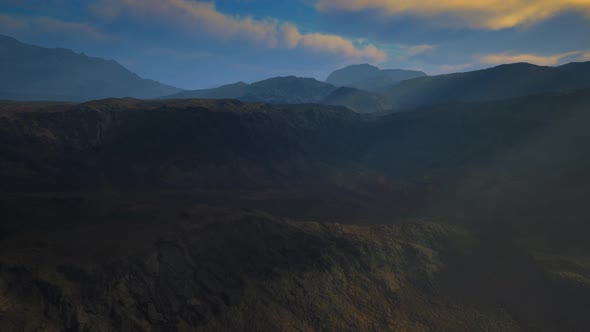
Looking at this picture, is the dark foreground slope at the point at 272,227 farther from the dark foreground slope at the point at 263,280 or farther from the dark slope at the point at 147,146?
the dark slope at the point at 147,146

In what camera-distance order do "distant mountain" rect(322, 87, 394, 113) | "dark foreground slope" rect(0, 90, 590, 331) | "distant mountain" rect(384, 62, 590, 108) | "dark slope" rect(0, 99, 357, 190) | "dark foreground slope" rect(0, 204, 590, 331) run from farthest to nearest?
1. "distant mountain" rect(322, 87, 394, 113)
2. "distant mountain" rect(384, 62, 590, 108)
3. "dark slope" rect(0, 99, 357, 190)
4. "dark foreground slope" rect(0, 90, 590, 331)
5. "dark foreground slope" rect(0, 204, 590, 331)

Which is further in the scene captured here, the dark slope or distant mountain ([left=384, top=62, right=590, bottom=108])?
distant mountain ([left=384, top=62, right=590, bottom=108])

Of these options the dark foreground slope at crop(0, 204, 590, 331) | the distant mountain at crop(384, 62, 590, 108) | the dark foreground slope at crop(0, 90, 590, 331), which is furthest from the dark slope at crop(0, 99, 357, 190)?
the distant mountain at crop(384, 62, 590, 108)

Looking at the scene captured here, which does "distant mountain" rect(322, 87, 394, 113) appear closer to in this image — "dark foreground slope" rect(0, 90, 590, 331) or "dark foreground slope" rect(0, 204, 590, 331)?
"dark foreground slope" rect(0, 90, 590, 331)

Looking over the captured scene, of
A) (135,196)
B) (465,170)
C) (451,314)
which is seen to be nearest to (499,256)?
(451,314)

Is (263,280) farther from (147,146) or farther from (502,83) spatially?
(502,83)

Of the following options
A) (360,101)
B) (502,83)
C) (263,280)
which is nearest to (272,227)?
(263,280)
